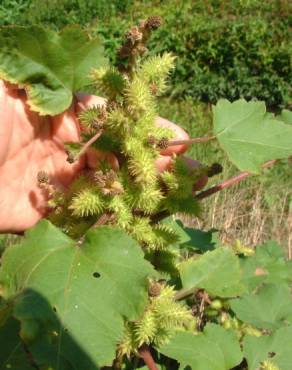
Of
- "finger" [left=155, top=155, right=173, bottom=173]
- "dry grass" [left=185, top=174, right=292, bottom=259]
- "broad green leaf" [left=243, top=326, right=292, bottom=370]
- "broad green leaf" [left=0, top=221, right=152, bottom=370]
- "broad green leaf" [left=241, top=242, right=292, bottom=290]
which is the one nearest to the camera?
"broad green leaf" [left=0, top=221, right=152, bottom=370]

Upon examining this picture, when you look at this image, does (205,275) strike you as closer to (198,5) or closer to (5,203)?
(5,203)

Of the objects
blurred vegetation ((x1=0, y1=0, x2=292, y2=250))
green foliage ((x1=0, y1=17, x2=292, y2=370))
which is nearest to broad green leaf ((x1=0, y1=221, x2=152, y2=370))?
green foliage ((x1=0, y1=17, x2=292, y2=370))

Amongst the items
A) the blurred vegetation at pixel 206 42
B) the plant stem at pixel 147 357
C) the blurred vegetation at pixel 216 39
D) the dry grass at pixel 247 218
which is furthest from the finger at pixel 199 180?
the blurred vegetation at pixel 216 39

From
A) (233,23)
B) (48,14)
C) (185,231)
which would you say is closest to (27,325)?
(185,231)

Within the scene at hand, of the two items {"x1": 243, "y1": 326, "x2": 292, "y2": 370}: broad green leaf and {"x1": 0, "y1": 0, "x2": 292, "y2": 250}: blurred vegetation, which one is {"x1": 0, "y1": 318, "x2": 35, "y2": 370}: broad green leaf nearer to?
{"x1": 243, "y1": 326, "x2": 292, "y2": 370}: broad green leaf

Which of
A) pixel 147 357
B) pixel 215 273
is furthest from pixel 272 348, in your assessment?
pixel 147 357
